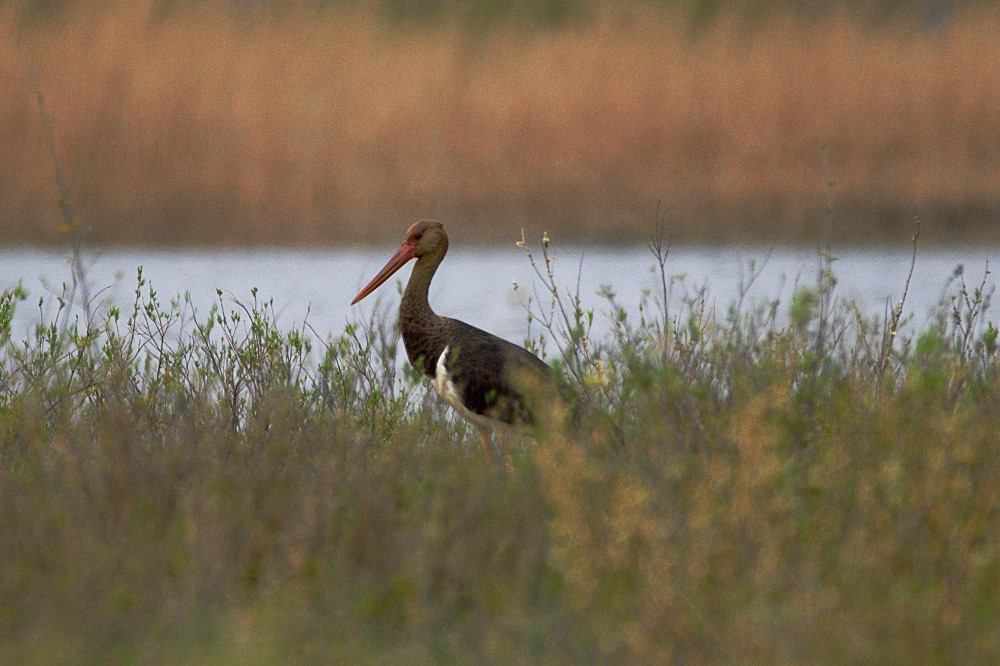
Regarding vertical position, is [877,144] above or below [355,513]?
above

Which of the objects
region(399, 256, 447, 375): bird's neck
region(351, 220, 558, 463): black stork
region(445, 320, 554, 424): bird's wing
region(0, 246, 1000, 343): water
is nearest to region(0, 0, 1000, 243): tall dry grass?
region(0, 246, 1000, 343): water

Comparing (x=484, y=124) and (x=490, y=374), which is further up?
(x=484, y=124)

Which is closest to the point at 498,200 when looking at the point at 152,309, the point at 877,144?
the point at 877,144

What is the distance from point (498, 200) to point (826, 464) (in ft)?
30.8

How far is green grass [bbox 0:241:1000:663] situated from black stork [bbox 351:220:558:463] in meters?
0.89

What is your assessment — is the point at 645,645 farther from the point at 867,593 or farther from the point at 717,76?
the point at 717,76

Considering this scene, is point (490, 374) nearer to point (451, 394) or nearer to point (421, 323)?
point (451, 394)

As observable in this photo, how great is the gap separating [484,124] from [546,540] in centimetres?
942

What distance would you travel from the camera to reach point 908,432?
12.0ft

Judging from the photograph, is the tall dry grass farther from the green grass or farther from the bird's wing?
the green grass

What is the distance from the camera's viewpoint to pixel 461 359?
210 inches

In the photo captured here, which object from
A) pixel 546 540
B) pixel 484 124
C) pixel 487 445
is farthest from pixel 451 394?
pixel 484 124

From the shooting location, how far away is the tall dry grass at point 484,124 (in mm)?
12047

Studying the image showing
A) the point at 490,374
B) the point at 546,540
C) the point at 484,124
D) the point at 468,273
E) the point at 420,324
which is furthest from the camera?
the point at 468,273
